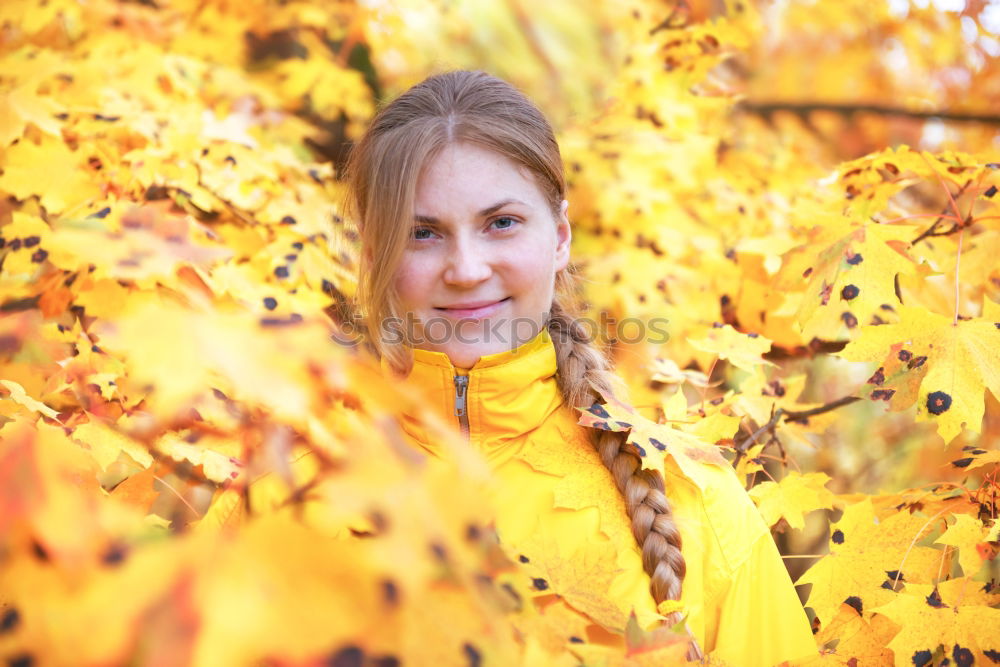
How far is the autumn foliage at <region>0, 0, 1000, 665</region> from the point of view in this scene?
0.57m

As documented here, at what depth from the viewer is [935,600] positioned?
1271 mm

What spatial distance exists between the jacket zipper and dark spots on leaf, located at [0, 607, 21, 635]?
0.85 meters

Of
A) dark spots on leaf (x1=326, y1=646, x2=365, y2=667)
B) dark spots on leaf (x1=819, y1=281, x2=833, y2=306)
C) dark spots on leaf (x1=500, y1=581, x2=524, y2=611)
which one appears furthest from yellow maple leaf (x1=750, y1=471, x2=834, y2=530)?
dark spots on leaf (x1=326, y1=646, x2=365, y2=667)

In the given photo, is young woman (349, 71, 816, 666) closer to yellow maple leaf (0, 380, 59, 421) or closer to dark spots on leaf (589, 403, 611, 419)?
dark spots on leaf (589, 403, 611, 419)

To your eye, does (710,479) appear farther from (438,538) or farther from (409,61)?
(409,61)

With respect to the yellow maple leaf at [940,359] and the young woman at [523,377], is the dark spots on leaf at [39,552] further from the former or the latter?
the yellow maple leaf at [940,359]

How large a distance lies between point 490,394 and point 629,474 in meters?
0.28

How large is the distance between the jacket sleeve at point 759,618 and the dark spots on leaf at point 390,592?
33.7 inches

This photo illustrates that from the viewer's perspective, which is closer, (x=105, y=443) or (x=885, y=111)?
(x=105, y=443)

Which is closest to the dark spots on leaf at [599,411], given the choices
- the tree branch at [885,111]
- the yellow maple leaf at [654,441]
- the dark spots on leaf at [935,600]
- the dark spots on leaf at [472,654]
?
the yellow maple leaf at [654,441]

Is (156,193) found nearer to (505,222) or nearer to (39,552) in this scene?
(505,222)

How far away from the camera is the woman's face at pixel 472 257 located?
4.54 feet

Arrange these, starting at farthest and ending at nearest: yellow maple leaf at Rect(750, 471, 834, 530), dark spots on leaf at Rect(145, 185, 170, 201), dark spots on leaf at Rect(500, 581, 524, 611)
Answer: dark spots on leaf at Rect(145, 185, 170, 201) → yellow maple leaf at Rect(750, 471, 834, 530) → dark spots on leaf at Rect(500, 581, 524, 611)

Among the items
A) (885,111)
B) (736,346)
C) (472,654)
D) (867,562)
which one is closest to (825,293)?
(736,346)
